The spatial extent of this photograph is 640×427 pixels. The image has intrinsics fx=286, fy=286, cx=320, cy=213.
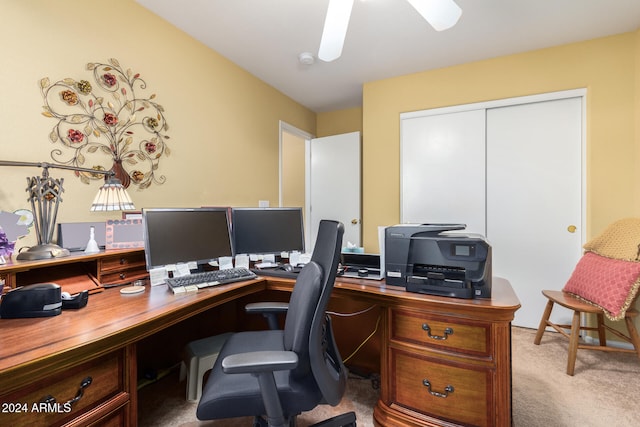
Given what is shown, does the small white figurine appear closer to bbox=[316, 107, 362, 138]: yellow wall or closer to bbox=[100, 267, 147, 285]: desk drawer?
bbox=[100, 267, 147, 285]: desk drawer

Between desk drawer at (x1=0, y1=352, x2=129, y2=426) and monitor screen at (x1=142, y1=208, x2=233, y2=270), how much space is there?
600 millimetres

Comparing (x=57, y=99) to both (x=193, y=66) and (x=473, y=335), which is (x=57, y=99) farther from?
(x=473, y=335)

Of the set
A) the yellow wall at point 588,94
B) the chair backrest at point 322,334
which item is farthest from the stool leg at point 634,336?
the chair backrest at point 322,334

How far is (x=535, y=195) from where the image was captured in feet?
9.00

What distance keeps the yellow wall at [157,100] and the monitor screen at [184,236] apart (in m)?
0.57

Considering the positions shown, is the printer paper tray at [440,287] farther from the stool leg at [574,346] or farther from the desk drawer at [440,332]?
the stool leg at [574,346]

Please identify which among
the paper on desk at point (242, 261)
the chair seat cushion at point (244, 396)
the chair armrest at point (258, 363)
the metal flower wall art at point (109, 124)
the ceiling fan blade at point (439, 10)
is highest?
the ceiling fan blade at point (439, 10)

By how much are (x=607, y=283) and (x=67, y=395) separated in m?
3.04

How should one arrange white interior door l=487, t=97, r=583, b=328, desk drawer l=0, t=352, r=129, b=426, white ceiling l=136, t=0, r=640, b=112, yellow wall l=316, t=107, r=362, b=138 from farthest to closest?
yellow wall l=316, t=107, r=362, b=138
white interior door l=487, t=97, r=583, b=328
white ceiling l=136, t=0, r=640, b=112
desk drawer l=0, t=352, r=129, b=426

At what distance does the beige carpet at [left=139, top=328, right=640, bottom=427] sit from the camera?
1.59 meters

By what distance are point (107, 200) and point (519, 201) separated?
11.0 ft

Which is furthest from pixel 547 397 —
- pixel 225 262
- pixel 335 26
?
pixel 335 26

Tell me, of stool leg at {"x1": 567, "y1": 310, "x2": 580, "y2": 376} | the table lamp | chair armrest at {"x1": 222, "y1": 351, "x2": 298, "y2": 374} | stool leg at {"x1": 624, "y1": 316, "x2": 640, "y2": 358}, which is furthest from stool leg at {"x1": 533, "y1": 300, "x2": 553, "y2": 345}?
the table lamp

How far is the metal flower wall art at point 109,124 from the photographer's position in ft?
5.41
